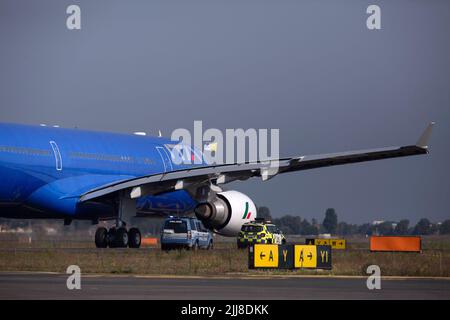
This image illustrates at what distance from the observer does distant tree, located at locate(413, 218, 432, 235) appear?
10375 centimetres

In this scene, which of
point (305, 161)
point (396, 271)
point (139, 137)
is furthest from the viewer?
point (139, 137)

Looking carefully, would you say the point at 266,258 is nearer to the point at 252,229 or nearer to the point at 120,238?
the point at 120,238

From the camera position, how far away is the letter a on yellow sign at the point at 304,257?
125ft

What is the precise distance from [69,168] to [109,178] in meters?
2.94

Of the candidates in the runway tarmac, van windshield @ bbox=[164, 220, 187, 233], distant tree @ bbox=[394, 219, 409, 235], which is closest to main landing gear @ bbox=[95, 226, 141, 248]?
van windshield @ bbox=[164, 220, 187, 233]

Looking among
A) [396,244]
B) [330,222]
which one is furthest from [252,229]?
[330,222]

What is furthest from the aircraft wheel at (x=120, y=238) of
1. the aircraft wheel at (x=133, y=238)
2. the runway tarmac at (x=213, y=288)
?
the runway tarmac at (x=213, y=288)

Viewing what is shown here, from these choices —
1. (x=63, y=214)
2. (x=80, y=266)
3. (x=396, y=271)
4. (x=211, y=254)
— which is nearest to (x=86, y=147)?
(x=63, y=214)

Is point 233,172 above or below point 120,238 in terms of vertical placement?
above

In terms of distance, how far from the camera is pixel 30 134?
49.8 m

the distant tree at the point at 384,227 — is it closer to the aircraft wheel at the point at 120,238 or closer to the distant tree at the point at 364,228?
the distant tree at the point at 364,228

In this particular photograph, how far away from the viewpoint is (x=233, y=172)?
5056 centimetres
